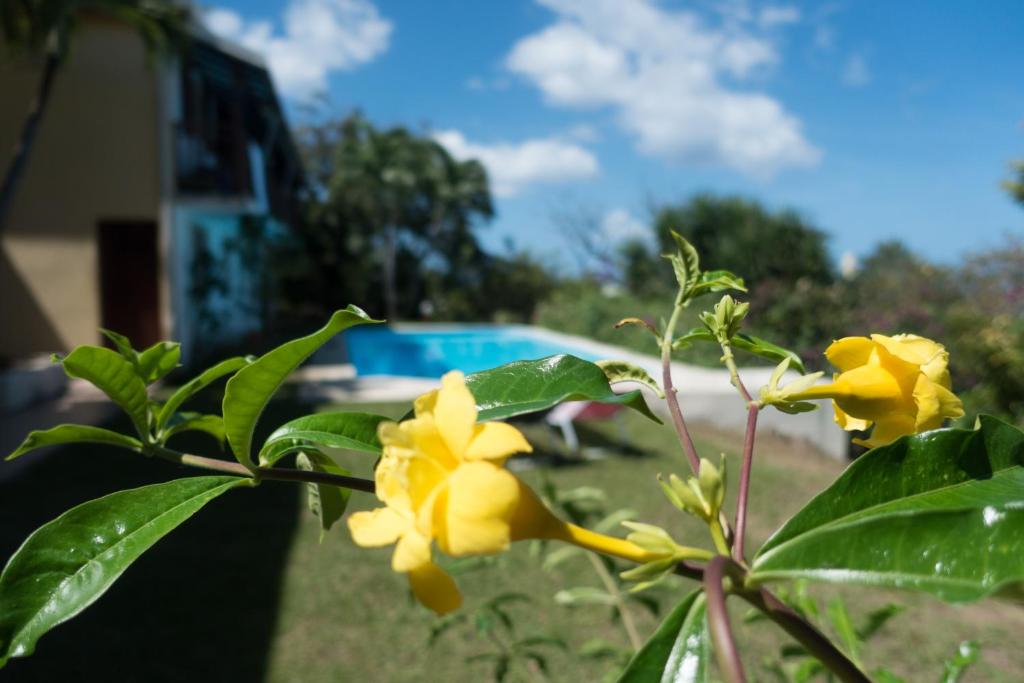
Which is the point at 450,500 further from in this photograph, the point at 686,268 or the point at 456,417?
the point at 686,268

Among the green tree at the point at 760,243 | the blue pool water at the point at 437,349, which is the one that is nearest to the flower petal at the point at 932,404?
the blue pool water at the point at 437,349

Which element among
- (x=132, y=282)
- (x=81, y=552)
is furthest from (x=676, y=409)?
(x=132, y=282)

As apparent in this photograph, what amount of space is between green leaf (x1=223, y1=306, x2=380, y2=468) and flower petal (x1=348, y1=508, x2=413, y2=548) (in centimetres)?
16

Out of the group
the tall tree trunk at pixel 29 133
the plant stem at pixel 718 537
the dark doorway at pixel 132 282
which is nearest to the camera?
the plant stem at pixel 718 537

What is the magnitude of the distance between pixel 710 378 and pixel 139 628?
240 inches

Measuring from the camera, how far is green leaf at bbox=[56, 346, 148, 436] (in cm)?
60

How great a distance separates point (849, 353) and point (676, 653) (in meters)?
0.22

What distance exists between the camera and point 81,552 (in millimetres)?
516

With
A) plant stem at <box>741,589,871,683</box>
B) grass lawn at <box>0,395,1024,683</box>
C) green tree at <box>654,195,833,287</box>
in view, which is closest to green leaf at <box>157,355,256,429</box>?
plant stem at <box>741,589,871,683</box>

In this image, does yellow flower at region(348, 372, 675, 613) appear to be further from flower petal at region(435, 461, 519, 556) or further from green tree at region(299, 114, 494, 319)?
green tree at region(299, 114, 494, 319)

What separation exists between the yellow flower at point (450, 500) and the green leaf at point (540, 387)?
0.38 feet

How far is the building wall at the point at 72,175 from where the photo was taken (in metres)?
9.03

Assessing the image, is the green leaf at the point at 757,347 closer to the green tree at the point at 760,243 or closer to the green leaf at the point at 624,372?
the green leaf at the point at 624,372

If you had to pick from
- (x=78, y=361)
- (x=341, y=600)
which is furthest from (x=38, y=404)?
(x=78, y=361)
